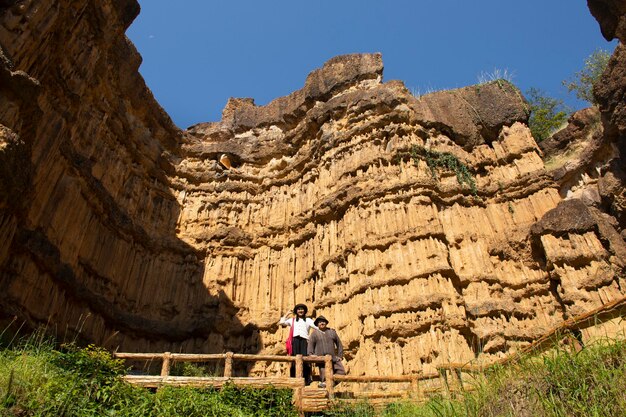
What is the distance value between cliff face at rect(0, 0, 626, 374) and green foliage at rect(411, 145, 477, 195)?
0.07 meters

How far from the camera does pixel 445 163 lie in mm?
21594

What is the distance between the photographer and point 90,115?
19875mm

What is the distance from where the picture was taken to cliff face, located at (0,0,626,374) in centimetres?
1507

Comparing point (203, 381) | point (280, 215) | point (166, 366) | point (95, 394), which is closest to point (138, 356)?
point (166, 366)

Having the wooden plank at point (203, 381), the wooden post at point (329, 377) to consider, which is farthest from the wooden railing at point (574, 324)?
the wooden plank at point (203, 381)

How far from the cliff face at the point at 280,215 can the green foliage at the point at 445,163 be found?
0.22ft

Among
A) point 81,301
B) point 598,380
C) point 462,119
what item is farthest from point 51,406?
point 462,119

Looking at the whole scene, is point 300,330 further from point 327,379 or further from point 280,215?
point 280,215

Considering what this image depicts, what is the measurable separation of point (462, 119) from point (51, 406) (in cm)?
2040

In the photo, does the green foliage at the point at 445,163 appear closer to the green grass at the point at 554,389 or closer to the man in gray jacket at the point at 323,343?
the man in gray jacket at the point at 323,343

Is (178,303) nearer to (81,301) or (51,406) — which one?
(81,301)

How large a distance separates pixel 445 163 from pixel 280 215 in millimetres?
7758

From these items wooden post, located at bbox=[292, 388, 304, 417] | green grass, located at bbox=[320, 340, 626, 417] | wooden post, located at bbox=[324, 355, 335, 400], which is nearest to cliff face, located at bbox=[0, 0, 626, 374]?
wooden post, located at bbox=[324, 355, 335, 400]

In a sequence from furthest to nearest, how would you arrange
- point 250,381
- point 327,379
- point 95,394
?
point 327,379
point 250,381
point 95,394
